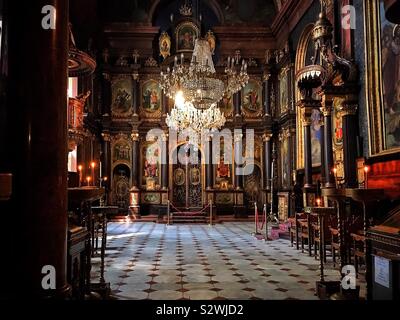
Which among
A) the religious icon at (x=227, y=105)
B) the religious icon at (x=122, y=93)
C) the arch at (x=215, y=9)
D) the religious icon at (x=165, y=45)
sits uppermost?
the arch at (x=215, y=9)

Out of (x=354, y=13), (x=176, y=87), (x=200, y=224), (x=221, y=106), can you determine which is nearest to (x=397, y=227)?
(x=354, y=13)

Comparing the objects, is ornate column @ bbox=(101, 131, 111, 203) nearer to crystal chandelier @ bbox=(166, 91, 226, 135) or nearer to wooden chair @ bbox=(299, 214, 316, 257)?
crystal chandelier @ bbox=(166, 91, 226, 135)

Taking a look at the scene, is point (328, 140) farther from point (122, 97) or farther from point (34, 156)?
point (122, 97)

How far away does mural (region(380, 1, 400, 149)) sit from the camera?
7.67 meters

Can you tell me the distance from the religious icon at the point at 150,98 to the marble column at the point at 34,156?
52.3ft

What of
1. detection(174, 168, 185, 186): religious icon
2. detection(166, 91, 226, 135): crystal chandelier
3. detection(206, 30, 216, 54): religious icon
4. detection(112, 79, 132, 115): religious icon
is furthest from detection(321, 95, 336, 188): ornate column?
detection(112, 79, 132, 115): religious icon

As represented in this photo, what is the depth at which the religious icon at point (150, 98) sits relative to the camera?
1894cm

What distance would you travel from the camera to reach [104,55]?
18.5m

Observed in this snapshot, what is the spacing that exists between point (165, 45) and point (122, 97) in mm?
3305

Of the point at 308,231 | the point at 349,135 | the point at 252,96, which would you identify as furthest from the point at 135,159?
the point at 308,231

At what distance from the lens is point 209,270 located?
6.39m

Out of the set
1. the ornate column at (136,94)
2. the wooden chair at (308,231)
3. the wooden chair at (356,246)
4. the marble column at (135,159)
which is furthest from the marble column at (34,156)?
the ornate column at (136,94)

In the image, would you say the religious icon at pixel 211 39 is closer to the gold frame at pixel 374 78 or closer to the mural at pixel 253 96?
the mural at pixel 253 96

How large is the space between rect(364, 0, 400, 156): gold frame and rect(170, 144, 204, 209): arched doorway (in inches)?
435
